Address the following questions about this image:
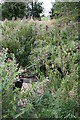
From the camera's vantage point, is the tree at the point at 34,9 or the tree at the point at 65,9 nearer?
the tree at the point at 65,9

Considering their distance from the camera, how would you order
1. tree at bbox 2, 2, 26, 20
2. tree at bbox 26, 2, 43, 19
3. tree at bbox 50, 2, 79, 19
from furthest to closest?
tree at bbox 2, 2, 26, 20 < tree at bbox 26, 2, 43, 19 < tree at bbox 50, 2, 79, 19

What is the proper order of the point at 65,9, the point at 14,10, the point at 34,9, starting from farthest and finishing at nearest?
the point at 14,10, the point at 34,9, the point at 65,9

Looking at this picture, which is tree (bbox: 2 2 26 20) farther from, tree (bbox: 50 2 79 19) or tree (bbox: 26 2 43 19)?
tree (bbox: 50 2 79 19)

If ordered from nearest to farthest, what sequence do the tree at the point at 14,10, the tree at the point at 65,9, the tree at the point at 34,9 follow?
the tree at the point at 65,9 < the tree at the point at 34,9 < the tree at the point at 14,10

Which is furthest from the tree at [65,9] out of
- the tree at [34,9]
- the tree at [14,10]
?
the tree at [14,10]

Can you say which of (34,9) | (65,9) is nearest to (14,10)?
(34,9)

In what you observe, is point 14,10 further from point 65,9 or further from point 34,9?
point 65,9

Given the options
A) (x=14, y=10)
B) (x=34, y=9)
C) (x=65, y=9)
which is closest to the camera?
(x=65, y=9)

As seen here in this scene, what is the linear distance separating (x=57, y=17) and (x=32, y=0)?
0.94 meters

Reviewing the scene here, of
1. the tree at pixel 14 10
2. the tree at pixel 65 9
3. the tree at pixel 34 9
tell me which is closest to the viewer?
the tree at pixel 65 9

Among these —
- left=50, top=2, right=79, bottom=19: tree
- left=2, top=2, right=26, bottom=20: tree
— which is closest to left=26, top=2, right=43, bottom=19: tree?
left=50, top=2, right=79, bottom=19: tree

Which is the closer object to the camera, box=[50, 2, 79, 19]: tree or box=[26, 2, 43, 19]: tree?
box=[50, 2, 79, 19]: tree

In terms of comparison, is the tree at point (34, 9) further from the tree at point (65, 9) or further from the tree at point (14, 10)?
the tree at point (14, 10)

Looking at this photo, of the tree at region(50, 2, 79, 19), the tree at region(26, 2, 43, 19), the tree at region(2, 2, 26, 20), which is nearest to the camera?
the tree at region(50, 2, 79, 19)
